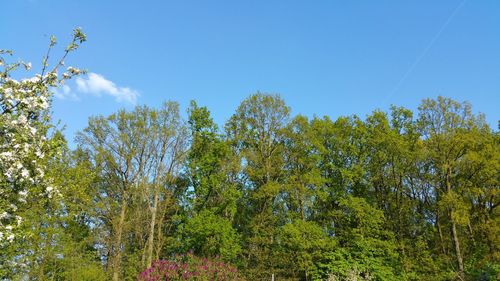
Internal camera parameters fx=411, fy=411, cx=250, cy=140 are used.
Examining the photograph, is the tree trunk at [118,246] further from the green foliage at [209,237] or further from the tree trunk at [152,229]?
the green foliage at [209,237]

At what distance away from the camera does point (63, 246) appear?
18.5 meters

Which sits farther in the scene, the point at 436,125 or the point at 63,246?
the point at 436,125

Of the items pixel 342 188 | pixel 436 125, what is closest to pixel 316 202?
pixel 342 188

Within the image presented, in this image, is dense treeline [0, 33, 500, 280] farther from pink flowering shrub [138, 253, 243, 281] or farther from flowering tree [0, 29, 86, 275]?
flowering tree [0, 29, 86, 275]

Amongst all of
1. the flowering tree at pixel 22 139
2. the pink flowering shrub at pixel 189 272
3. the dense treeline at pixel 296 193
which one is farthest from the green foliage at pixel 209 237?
the flowering tree at pixel 22 139

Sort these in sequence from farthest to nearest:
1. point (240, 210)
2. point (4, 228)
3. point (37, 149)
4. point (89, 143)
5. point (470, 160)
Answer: point (240, 210)
point (89, 143)
point (470, 160)
point (37, 149)
point (4, 228)

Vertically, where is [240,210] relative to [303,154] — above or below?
below

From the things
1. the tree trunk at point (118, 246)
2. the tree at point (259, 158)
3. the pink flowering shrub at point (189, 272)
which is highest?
the tree at point (259, 158)

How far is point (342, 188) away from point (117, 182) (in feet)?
50.9

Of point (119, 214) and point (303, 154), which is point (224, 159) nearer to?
point (303, 154)

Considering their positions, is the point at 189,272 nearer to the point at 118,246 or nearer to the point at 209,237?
the point at 209,237

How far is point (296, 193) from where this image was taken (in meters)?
27.7

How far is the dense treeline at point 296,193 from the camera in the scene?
80.8 feet

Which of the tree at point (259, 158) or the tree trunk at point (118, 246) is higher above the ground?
the tree at point (259, 158)
